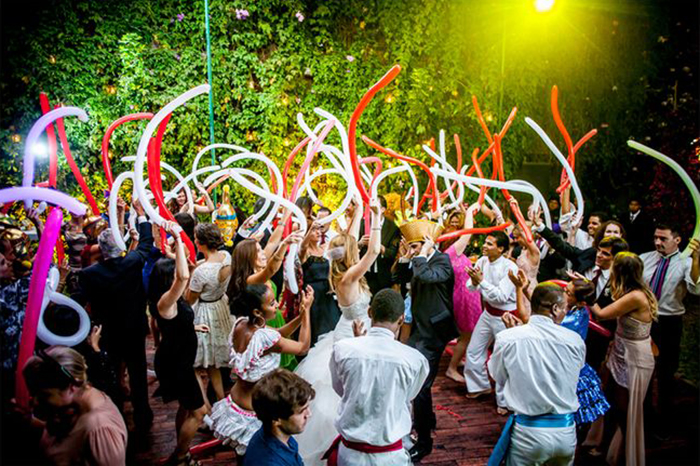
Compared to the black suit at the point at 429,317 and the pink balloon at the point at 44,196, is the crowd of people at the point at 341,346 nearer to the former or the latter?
the black suit at the point at 429,317

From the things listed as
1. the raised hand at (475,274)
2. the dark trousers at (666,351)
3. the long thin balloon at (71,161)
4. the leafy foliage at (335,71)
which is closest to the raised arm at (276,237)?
the long thin balloon at (71,161)

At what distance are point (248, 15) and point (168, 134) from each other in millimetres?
2504

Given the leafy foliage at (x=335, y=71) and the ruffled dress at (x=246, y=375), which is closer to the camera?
the ruffled dress at (x=246, y=375)

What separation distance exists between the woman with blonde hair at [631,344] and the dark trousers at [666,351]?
0.82 m

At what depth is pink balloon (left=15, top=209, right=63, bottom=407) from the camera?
231 cm

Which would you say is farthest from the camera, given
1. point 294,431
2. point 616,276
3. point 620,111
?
point 620,111

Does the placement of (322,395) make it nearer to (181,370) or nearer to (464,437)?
(181,370)

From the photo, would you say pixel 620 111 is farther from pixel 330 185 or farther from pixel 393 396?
pixel 393 396

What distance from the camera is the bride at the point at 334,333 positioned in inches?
127

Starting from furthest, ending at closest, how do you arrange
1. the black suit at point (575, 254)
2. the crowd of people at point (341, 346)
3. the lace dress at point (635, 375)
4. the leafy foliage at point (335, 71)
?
the leafy foliage at point (335, 71) → the black suit at point (575, 254) → the lace dress at point (635, 375) → the crowd of people at point (341, 346)

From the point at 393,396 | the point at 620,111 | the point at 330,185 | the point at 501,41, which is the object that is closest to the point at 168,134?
the point at 330,185

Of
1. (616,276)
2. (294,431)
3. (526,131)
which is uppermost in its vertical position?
(526,131)

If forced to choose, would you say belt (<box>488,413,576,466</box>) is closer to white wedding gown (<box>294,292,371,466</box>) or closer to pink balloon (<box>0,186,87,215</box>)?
white wedding gown (<box>294,292,371,466</box>)

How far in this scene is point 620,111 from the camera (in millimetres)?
9367
